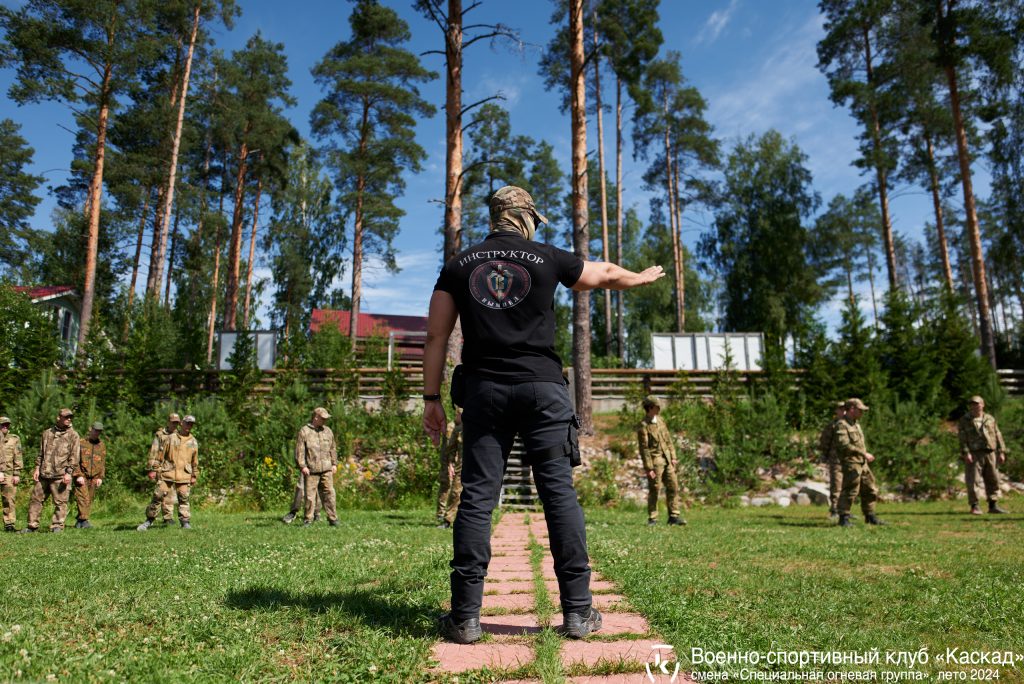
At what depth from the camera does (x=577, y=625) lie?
281 cm

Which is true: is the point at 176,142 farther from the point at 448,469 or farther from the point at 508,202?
the point at 508,202

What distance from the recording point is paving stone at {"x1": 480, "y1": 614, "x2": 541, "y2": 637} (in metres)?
2.91

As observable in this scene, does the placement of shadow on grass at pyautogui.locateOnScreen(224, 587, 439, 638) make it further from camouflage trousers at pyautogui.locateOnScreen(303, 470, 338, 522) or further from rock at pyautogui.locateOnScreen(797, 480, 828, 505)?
rock at pyautogui.locateOnScreen(797, 480, 828, 505)

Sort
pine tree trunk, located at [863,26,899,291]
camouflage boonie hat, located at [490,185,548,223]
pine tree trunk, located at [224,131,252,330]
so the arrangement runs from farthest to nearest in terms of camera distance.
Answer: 1. pine tree trunk, located at [224,131,252,330]
2. pine tree trunk, located at [863,26,899,291]
3. camouflage boonie hat, located at [490,185,548,223]

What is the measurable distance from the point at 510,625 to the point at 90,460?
37.6 feet

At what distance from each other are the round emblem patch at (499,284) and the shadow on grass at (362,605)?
155 centimetres

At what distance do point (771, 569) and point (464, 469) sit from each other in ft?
10.4

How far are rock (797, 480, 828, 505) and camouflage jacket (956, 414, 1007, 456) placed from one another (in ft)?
10.1

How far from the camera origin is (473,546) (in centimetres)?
287

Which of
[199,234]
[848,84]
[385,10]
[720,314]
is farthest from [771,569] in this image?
[720,314]

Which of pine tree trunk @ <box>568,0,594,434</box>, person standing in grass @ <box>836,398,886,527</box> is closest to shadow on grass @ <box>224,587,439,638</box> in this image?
person standing in grass @ <box>836,398,886,527</box>

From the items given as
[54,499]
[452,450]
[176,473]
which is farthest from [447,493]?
[54,499]

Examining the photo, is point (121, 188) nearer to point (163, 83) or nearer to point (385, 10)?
point (163, 83)

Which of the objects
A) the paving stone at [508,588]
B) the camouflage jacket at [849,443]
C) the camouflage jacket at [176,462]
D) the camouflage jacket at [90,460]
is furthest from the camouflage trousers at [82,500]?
the camouflage jacket at [849,443]
